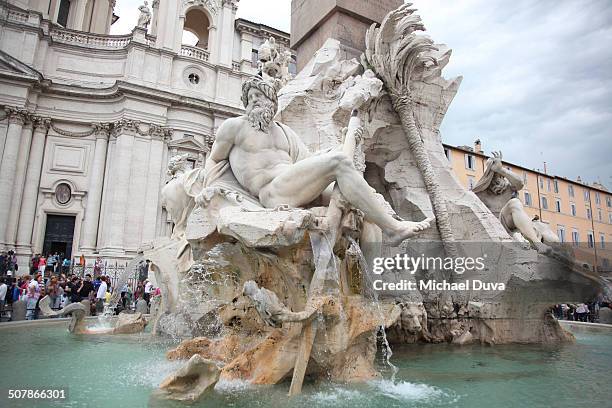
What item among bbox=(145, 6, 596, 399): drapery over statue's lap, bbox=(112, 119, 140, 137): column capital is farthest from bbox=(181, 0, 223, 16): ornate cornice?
bbox=(145, 6, 596, 399): drapery over statue's lap

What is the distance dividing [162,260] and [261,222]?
11.0 feet

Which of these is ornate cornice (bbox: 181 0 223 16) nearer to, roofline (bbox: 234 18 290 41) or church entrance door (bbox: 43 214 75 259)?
roofline (bbox: 234 18 290 41)

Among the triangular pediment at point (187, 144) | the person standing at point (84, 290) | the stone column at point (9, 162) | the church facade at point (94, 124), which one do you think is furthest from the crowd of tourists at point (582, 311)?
the stone column at point (9, 162)

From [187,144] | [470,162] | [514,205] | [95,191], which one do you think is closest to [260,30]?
[187,144]

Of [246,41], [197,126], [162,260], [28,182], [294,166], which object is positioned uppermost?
[246,41]

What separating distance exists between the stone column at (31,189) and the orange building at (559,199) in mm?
22051

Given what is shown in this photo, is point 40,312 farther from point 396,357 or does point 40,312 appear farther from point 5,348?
point 396,357

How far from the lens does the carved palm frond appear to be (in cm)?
569

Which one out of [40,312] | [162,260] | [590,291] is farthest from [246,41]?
[590,291]

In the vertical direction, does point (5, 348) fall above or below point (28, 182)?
below

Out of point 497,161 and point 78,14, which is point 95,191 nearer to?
point 78,14

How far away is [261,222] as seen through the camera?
3062mm

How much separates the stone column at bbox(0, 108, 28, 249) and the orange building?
22598 mm

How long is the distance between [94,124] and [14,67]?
4361 mm
